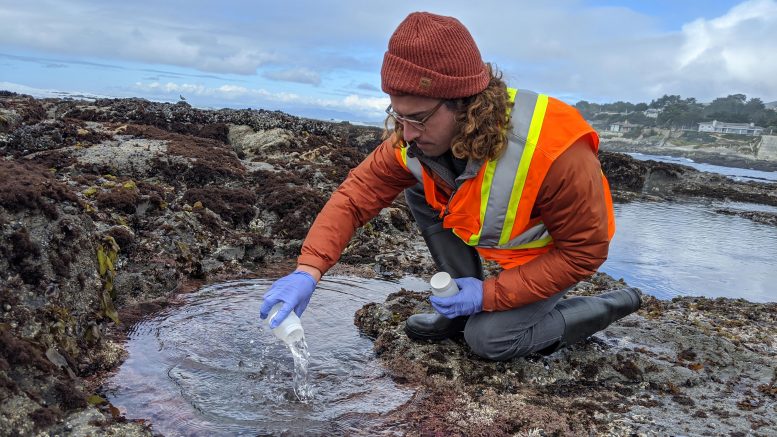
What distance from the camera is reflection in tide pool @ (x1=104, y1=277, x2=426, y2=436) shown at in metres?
2.94

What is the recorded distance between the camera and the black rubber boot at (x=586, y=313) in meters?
3.71

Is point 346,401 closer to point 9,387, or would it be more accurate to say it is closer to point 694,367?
point 9,387

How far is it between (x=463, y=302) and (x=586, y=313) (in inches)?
36.2

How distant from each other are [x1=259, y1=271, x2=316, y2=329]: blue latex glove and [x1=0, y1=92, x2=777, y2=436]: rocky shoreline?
0.82 m

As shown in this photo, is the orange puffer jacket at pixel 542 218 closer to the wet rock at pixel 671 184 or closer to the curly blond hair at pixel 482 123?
the curly blond hair at pixel 482 123

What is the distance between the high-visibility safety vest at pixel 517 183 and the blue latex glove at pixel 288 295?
923mm

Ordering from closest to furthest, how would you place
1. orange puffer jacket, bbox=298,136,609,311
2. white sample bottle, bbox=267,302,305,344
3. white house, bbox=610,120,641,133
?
orange puffer jacket, bbox=298,136,609,311
white sample bottle, bbox=267,302,305,344
white house, bbox=610,120,641,133

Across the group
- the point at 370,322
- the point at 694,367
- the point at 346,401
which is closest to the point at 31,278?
the point at 346,401

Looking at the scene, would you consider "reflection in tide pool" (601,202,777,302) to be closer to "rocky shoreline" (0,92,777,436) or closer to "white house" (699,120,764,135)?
"rocky shoreline" (0,92,777,436)

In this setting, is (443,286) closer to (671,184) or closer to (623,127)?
(671,184)

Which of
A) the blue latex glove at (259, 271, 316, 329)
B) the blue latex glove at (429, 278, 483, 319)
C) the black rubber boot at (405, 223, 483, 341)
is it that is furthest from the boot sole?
the blue latex glove at (259, 271, 316, 329)

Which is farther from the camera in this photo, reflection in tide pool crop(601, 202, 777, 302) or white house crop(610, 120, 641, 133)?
white house crop(610, 120, 641, 133)

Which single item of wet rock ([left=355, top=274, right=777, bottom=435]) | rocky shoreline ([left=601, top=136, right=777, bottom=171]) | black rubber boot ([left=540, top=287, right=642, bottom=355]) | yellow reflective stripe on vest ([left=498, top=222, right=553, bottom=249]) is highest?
rocky shoreline ([left=601, top=136, right=777, bottom=171])

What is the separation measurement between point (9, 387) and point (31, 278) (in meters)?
0.89
